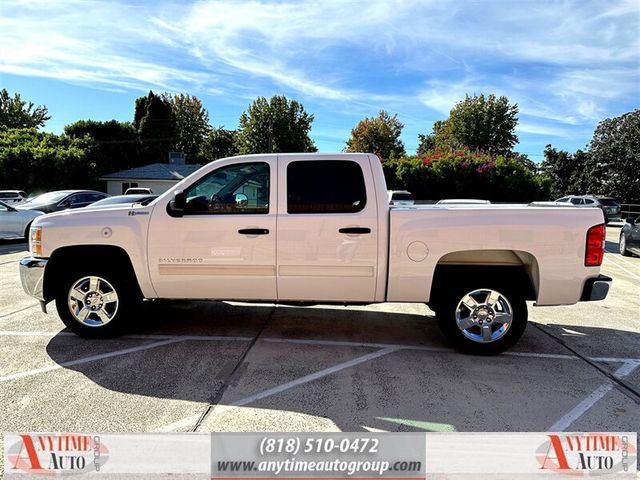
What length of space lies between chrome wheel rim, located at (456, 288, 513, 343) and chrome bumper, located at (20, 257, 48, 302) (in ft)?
14.4

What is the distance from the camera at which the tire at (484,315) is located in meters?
4.32

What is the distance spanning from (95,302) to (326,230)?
106 inches

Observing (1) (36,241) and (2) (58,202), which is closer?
(1) (36,241)

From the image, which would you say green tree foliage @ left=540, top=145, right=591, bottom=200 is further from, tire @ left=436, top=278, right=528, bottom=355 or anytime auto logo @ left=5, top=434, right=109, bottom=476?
anytime auto logo @ left=5, top=434, right=109, bottom=476

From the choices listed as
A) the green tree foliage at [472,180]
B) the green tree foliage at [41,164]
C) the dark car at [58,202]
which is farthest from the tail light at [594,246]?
the green tree foliage at [41,164]

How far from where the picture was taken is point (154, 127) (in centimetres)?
4428

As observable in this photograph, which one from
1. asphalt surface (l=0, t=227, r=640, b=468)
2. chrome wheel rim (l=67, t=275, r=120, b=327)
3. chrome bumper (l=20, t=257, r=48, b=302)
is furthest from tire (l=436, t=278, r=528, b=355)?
chrome bumper (l=20, t=257, r=48, b=302)

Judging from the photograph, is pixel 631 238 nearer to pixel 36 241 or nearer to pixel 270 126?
pixel 36 241

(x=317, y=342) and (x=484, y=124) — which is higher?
(x=484, y=124)

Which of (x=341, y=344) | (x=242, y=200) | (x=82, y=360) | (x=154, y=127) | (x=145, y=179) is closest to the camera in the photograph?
(x=82, y=360)

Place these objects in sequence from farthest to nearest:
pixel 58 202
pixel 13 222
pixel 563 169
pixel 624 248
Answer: pixel 563 169
pixel 58 202
pixel 13 222
pixel 624 248

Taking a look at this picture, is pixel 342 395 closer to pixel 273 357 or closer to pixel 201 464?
pixel 273 357

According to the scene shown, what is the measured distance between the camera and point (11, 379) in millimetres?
3814

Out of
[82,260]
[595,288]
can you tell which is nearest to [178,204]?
[82,260]
